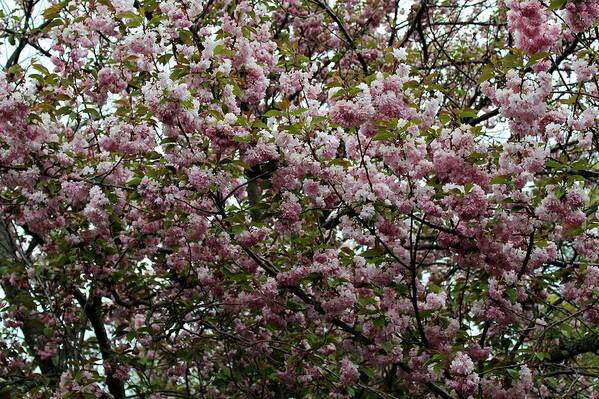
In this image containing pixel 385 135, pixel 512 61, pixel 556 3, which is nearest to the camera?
pixel 556 3

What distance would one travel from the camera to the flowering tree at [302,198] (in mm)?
3730

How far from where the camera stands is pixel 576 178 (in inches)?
140

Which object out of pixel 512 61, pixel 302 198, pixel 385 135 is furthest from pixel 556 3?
pixel 302 198

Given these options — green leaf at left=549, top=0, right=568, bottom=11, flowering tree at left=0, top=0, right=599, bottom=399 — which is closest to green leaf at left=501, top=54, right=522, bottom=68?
flowering tree at left=0, top=0, right=599, bottom=399

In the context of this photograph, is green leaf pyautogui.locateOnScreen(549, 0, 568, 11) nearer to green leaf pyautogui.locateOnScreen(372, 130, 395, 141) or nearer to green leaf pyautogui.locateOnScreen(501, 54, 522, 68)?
green leaf pyautogui.locateOnScreen(501, 54, 522, 68)

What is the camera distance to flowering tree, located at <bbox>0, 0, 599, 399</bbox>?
12.2 feet

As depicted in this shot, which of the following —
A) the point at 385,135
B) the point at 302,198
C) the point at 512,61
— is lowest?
the point at 385,135

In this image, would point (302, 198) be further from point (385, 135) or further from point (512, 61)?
point (512, 61)

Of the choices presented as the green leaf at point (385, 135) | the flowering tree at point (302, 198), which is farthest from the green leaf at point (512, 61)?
the green leaf at point (385, 135)

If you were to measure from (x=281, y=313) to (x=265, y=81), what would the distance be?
1.72 metres

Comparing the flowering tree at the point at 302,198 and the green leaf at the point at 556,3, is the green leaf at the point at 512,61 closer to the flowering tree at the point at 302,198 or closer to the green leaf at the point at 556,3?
the flowering tree at the point at 302,198

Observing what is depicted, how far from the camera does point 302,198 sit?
4367 mm

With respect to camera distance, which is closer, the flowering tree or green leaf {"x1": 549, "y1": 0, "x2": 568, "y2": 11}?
green leaf {"x1": 549, "y1": 0, "x2": 568, "y2": 11}

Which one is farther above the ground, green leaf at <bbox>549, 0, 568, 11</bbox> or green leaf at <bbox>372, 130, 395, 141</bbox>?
green leaf at <bbox>549, 0, 568, 11</bbox>
